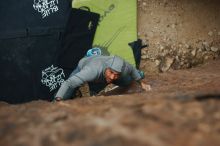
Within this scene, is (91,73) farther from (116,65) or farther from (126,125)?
(126,125)

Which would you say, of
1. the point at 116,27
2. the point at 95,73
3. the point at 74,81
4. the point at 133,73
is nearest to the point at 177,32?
the point at 116,27

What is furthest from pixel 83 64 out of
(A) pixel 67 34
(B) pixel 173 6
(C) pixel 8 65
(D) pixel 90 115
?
(D) pixel 90 115

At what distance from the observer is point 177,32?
4883 millimetres

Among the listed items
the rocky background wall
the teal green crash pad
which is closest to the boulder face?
the teal green crash pad

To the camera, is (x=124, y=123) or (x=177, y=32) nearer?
(x=124, y=123)

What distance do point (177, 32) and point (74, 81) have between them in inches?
77.0

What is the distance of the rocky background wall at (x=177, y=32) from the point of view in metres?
4.79

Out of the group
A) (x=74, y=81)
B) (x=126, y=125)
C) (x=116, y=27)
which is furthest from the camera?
(x=116, y=27)

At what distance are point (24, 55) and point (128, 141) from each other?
11.9 ft

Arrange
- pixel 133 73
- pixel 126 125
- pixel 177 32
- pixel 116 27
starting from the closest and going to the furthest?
pixel 126 125
pixel 133 73
pixel 116 27
pixel 177 32

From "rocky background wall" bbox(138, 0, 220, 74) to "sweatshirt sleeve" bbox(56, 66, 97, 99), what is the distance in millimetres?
1445

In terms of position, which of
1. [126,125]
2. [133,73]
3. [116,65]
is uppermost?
[126,125]

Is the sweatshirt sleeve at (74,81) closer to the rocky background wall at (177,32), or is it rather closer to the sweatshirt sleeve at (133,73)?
the sweatshirt sleeve at (133,73)

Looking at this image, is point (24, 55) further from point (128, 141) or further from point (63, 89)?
point (128, 141)
